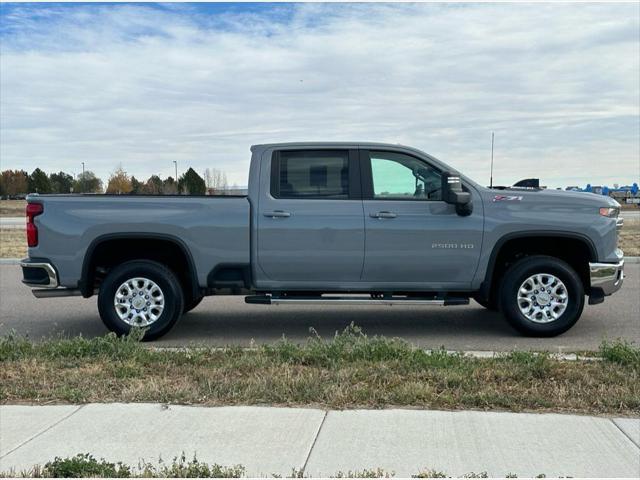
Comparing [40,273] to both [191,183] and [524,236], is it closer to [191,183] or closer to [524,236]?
[191,183]

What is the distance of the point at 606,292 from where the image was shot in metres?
7.68

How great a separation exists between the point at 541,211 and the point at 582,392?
9.22ft

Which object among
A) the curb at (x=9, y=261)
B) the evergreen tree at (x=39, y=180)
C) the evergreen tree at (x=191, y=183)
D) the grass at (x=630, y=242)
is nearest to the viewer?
the evergreen tree at (x=191, y=183)

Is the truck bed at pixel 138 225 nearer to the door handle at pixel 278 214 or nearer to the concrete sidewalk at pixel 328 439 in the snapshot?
the door handle at pixel 278 214

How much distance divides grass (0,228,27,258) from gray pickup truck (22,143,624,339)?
9906mm

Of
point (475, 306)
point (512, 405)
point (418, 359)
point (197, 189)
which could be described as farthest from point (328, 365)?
point (197, 189)

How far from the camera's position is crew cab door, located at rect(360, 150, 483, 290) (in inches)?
294

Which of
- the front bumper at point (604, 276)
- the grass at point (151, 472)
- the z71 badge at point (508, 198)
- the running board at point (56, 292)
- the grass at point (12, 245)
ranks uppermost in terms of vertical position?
the z71 badge at point (508, 198)

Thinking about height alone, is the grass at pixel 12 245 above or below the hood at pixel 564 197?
below

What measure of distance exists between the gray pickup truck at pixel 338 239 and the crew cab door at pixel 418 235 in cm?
1

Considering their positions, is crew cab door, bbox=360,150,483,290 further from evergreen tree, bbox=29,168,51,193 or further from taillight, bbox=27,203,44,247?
evergreen tree, bbox=29,168,51,193

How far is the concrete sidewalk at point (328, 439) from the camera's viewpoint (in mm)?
4008

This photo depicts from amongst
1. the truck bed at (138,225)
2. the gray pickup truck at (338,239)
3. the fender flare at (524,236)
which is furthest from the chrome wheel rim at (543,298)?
the truck bed at (138,225)

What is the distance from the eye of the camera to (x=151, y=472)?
3.86 m
